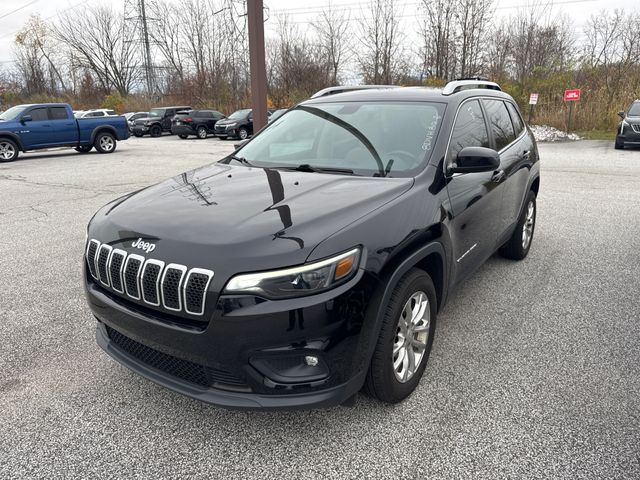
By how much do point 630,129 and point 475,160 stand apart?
15.5 m

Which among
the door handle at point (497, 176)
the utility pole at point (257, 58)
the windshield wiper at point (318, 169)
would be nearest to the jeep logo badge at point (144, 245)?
the windshield wiper at point (318, 169)

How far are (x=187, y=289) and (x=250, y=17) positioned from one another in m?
8.14

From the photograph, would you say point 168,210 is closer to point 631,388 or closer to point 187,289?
point 187,289

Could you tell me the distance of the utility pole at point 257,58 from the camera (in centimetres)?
893

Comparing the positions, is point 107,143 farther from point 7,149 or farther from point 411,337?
point 411,337

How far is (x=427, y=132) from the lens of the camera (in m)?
3.29

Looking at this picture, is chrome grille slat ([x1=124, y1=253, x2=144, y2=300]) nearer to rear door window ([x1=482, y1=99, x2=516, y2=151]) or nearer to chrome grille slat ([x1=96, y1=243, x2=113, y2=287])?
chrome grille slat ([x1=96, y1=243, x2=113, y2=287])

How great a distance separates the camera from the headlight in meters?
2.11

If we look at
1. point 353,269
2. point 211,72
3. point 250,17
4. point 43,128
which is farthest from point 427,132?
point 211,72

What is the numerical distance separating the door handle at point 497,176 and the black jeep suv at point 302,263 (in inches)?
11.7

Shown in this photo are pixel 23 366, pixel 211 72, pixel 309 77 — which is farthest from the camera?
pixel 211 72

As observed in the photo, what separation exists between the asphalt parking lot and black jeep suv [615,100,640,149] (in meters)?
12.9

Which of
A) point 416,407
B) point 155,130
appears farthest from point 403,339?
point 155,130

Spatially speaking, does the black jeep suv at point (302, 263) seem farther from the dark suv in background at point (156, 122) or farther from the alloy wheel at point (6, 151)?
the dark suv in background at point (156, 122)
